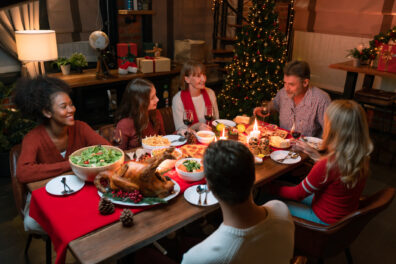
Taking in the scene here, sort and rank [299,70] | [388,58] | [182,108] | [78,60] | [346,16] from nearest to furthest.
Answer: [299,70] → [182,108] → [388,58] → [78,60] → [346,16]

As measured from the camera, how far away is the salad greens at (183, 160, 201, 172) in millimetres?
1863

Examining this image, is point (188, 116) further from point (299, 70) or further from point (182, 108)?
point (299, 70)

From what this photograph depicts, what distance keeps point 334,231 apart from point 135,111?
1567mm

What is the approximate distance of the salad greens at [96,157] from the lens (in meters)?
1.79

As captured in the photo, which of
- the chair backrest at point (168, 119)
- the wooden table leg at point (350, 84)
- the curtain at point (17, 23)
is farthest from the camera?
the wooden table leg at point (350, 84)

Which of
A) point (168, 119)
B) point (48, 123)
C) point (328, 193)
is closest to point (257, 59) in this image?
point (168, 119)

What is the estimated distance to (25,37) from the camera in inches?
136

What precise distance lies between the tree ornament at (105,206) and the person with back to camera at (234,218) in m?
0.55

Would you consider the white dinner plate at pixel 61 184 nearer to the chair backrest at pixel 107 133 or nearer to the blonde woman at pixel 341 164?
the chair backrest at pixel 107 133

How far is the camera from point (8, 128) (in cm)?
334

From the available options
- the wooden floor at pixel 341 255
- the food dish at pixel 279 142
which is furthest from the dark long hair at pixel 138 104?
the wooden floor at pixel 341 255

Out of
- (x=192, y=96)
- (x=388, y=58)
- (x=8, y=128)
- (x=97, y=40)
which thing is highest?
(x=97, y=40)

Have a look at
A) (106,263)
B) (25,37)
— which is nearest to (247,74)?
(25,37)

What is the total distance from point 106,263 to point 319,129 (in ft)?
7.33
